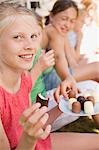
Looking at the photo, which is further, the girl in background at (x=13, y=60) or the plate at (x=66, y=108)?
the plate at (x=66, y=108)

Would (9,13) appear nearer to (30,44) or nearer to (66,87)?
(30,44)

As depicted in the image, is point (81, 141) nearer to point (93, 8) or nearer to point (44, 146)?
point (44, 146)

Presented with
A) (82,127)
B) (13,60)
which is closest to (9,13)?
(13,60)

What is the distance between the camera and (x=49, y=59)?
882mm

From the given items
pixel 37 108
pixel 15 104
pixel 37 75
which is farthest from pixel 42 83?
pixel 37 108

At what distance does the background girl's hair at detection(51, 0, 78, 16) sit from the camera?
866mm

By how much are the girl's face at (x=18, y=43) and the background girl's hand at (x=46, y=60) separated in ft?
0.35

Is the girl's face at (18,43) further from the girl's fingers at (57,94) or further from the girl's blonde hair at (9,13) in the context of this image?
the girl's fingers at (57,94)

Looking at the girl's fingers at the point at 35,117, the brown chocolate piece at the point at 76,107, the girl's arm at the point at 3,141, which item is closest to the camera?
the girl's fingers at the point at 35,117

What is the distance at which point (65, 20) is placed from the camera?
88cm

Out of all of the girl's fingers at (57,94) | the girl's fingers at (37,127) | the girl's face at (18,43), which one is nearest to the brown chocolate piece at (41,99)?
the girl's fingers at (57,94)

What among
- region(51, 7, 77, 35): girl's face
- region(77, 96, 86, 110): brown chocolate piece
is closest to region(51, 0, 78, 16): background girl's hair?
region(51, 7, 77, 35): girl's face

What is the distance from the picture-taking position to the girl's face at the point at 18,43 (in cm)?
75

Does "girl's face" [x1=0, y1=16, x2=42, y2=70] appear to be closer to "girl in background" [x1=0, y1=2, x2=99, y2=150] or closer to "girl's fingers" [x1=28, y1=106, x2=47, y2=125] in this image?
"girl in background" [x1=0, y1=2, x2=99, y2=150]
